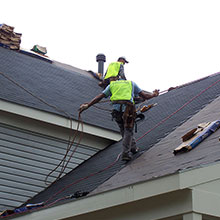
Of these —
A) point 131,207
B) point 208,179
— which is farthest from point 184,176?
point 131,207

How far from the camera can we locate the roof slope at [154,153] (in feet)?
27.6

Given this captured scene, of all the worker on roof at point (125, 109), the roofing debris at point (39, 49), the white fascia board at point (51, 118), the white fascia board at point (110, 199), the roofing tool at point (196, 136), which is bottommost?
the white fascia board at point (110, 199)

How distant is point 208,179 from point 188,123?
13.8 feet

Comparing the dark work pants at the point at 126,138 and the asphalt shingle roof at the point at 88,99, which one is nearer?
the dark work pants at the point at 126,138

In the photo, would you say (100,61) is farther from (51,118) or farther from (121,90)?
(121,90)

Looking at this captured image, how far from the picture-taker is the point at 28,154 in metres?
11.8

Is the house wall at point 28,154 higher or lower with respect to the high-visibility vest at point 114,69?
lower

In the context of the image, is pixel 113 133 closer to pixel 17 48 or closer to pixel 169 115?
pixel 169 115

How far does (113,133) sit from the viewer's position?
41.6ft

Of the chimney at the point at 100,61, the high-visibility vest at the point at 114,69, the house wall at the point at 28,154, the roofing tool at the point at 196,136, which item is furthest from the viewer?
the chimney at the point at 100,61

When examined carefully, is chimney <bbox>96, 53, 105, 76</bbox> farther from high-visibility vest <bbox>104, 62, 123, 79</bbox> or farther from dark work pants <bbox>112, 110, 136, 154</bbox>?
dark work pants <bbox>112, 110, 136, 154</bbox>

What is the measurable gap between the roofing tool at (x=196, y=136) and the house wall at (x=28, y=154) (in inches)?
150

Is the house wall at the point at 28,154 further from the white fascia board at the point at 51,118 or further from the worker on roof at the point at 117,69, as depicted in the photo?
the worker on roof at the point at 117,69

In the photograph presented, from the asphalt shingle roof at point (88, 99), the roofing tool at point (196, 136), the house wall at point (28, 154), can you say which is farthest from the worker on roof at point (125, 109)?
the house wall at point (28, 154)
